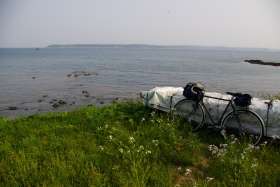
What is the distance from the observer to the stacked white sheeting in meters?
8.55

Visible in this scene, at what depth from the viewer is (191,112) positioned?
9984mm

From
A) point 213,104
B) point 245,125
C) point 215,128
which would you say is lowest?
point 215,128

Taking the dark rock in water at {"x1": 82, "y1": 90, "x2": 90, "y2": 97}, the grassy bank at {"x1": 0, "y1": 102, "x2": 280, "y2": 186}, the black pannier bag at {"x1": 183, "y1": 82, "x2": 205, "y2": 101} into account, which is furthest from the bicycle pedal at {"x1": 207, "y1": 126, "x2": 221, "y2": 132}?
the dark rock in water at {"x1": 82, "y1": 90, "x2": 90, "y2": 97}

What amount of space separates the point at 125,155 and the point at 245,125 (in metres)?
3.86

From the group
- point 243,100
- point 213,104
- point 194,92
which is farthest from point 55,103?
point 243,100

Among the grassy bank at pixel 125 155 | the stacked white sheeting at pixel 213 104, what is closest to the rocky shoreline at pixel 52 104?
the grassy bank at pixel 125 155

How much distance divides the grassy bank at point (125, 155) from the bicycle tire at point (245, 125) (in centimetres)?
44

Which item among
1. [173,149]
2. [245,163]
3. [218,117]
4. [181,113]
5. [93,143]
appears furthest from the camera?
[181,113]

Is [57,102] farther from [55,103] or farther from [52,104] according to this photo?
[52,104]

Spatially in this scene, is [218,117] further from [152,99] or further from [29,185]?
[29,185]

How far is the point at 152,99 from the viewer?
35.9 ft

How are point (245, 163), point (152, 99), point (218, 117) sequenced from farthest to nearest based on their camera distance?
point (152, 99)
point (218, 117)
point (245, 163)

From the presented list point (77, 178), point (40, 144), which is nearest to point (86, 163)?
point (77, 178)

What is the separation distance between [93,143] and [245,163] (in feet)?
14.0
